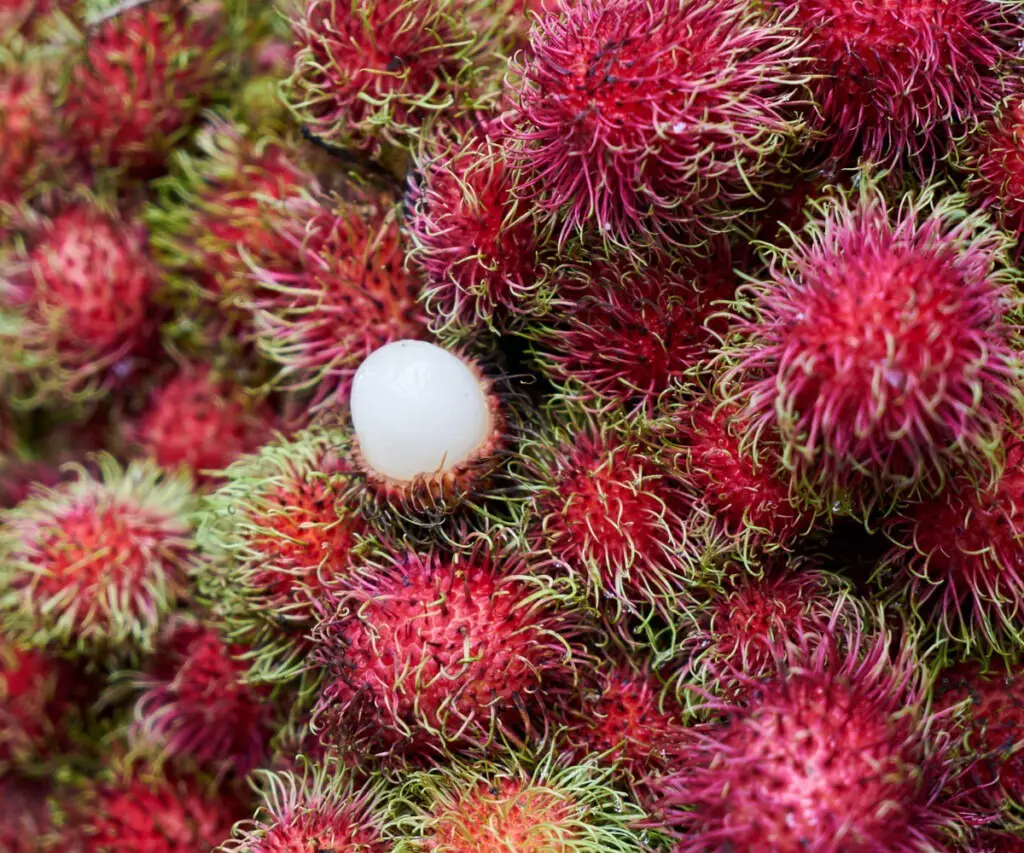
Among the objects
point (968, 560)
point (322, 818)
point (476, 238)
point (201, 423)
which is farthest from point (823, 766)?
point (201, 423)

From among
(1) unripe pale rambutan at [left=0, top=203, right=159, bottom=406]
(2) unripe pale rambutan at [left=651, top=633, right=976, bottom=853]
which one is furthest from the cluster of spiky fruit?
(1) unripe pale rambutan at [left=0, top=203, right=159, bottom=406]

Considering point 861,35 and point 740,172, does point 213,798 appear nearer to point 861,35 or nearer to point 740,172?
point 740,172

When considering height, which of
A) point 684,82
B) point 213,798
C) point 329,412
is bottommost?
point 213,798

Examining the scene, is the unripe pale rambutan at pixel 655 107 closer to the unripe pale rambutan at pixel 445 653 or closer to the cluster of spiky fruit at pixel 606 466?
the cluster of spiky fruit at pixel 606 466

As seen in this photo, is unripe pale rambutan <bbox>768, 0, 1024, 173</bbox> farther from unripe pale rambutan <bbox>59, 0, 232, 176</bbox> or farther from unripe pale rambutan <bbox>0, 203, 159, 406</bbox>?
unripe pale rambutan <bbox>0, 203, 159, 406</bbox>

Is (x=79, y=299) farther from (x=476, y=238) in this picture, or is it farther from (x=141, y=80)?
Result: (x=476, y=238)

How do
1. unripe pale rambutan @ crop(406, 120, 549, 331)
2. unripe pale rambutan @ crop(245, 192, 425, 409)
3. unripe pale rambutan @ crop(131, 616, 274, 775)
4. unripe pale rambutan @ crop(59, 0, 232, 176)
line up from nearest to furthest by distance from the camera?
unripe pale rambutan @ crop(406, 120, 549, 331) → unripe pale rambutan @ crop(245, 192, 425, 409) → unripe pale rambutan @ crop(131, 616, 274, 775) → unripe pale rambutan @ crop(59, 0, 232, 176)

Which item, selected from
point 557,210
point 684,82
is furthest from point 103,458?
point 684,82
